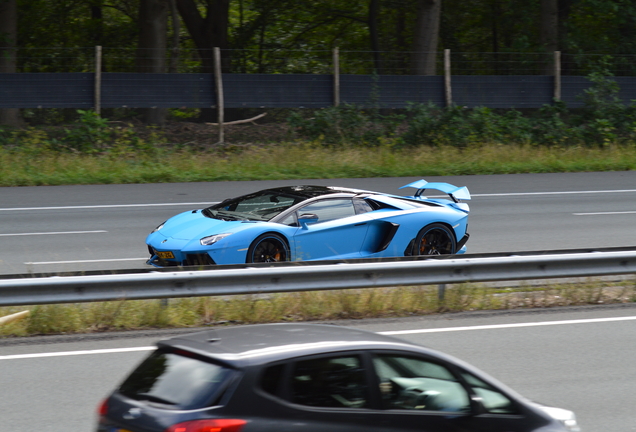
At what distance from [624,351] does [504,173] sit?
13900 mm

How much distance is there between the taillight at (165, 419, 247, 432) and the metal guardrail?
4711 millimetres

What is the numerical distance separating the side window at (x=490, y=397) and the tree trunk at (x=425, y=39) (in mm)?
23419

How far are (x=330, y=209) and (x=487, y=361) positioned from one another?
160 inches

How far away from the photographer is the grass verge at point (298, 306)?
820 cm

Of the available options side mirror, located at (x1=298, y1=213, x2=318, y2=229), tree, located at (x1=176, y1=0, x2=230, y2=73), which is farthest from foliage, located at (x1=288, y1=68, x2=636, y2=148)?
side mirror, located at (x1=298, y1=213, x2=318, y2=229)

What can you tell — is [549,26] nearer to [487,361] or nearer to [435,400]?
[487,361]

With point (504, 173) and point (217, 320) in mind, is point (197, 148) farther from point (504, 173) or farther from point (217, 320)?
point (217, 320)

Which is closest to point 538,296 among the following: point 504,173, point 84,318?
point 84,318

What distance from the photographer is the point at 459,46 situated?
1495 inches

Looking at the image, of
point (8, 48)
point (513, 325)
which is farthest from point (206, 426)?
point (8, 48)

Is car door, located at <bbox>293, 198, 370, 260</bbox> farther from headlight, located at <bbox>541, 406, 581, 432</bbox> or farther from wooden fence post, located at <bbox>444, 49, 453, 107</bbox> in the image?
wooden fence post, located at <bbox>444, 49, 453, 107</bbox>

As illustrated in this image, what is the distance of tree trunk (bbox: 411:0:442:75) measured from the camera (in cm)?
2695

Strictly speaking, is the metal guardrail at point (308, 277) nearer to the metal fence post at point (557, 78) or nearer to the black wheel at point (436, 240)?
the black wheel at point (436, 240)

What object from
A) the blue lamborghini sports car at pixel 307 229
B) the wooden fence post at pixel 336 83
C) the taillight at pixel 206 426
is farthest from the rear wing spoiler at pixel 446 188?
the wooden fence post at pixel 336 83
